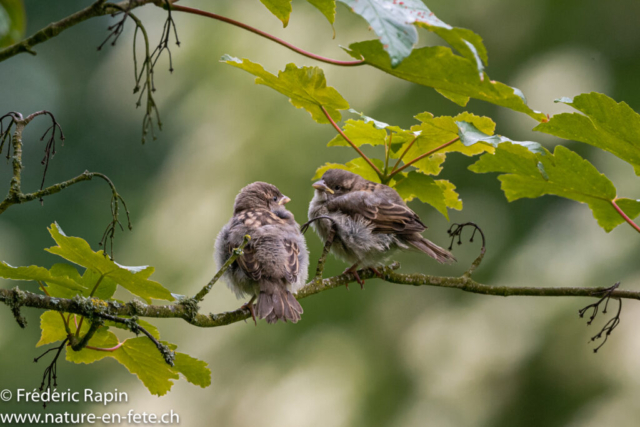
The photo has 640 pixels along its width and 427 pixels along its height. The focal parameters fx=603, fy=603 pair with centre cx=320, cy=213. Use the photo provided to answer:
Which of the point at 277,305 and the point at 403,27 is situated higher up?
the point at 403,27

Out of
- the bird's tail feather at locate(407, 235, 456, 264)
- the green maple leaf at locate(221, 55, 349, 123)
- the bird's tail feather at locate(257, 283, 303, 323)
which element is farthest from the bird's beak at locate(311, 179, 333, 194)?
the green maple leaf at locate(221, 55, 349, 123)

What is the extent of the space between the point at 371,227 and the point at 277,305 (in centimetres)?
82

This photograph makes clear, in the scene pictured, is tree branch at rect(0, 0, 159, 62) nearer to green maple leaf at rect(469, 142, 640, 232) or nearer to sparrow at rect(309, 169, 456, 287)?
green maple leaf at rect(469, 142, 640, 232)

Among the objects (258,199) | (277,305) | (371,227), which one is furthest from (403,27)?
(258,199)

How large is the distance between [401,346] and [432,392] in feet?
1.66

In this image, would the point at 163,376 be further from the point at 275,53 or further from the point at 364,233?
the point at 275,53

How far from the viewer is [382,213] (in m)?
3.01

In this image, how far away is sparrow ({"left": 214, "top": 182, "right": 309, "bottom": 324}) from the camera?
2.30 metres

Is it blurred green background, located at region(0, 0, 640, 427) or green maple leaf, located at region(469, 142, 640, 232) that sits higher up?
green maple leaf, located at region(469, 142, 640, 232)

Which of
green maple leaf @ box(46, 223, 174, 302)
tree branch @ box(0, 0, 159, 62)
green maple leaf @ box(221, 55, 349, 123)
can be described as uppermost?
tree branch @ box(0, 0, 159, 62)

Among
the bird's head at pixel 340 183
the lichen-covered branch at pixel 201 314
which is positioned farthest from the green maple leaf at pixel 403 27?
the bird's head at pixel 340 183

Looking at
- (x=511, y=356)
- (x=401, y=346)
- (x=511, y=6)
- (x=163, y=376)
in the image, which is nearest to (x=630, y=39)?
→ (x=511, y=6)

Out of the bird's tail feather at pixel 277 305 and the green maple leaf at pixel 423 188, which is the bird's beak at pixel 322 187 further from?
the green maple leaf at pixel 423 188

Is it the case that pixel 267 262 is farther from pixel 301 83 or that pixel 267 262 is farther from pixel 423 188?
pixel 301 83
